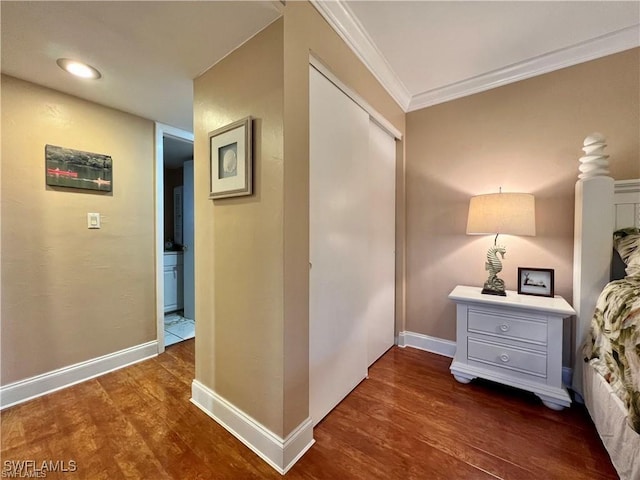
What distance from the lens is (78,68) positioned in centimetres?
156

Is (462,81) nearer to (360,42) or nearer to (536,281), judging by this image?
(360,42)

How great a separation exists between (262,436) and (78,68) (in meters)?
2.37

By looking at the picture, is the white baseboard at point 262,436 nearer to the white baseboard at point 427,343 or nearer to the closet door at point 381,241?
the closet door at point 381,241

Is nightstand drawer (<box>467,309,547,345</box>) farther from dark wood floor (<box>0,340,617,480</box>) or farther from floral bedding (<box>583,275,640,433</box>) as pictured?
dark wood floor (<box>0,340,617,480</box>)

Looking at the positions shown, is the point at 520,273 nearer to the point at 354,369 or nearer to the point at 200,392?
the point at 354,369

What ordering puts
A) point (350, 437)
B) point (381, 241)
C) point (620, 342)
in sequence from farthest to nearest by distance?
point (381, 241) < point (350, 437) < point (620, 342)

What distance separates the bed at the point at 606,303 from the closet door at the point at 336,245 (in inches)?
50.2

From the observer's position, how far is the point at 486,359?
1.83 meters

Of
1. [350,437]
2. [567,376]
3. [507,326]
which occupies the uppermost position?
[507,326]

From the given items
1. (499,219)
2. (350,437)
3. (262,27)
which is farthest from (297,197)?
(499,219)

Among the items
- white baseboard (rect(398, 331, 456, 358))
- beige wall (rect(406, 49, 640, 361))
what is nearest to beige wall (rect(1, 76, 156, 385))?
white baseboard (rect(398, 331, 456, 358))

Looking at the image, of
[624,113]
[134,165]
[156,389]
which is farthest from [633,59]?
[156,389]

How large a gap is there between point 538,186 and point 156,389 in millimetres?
3221

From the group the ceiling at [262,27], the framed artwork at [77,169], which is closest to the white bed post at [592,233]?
the ceiling at [262,27]
